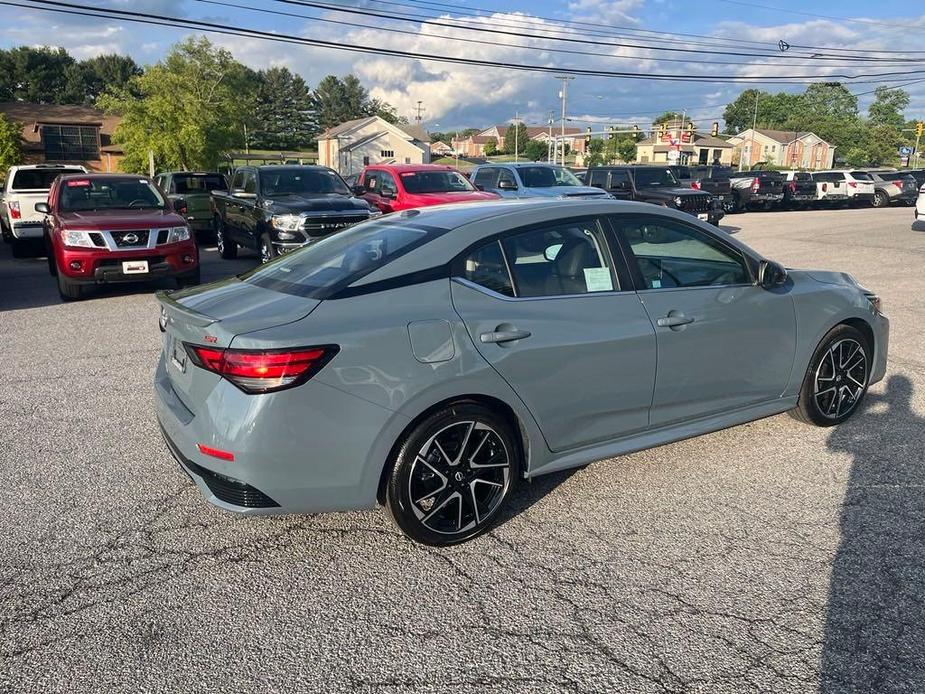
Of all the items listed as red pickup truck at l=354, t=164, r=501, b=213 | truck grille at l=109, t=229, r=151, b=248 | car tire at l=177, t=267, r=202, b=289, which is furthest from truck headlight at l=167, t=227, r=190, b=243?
red pickup truck at l=354, t=164, r=501, b=213

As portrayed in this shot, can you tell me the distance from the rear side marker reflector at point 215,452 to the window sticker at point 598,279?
6.59ft

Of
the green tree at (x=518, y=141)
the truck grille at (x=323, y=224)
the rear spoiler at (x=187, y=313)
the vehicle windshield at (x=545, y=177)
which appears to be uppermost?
the green tree at (x=518, y=141)

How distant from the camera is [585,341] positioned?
12.4 ft

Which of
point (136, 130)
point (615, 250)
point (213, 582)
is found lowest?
point (213, 582)

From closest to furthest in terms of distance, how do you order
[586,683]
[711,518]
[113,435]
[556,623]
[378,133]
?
[586,683] < [556,623] < [711,518] < [113,435] < [378,133]

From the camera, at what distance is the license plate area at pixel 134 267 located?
989cm

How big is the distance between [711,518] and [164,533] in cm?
282

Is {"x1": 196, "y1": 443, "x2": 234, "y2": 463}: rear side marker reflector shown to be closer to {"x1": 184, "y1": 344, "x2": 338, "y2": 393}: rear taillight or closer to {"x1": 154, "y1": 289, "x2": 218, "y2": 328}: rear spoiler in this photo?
{"x1": 184, "y1": 344, "x2": 338, "y2": 393}: rear taillight

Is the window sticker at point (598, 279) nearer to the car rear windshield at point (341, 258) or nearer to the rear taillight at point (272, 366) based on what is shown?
the car rear windshield at point (341, 258)

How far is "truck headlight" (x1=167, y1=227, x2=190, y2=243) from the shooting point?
10228 millimetres

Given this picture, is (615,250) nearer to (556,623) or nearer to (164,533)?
(556,623)

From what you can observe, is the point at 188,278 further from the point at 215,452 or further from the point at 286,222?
the point at 215,452

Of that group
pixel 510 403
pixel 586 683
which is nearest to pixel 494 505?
pixel 510 403

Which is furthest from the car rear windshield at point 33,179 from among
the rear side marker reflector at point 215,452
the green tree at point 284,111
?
the green tree at point 284,111
